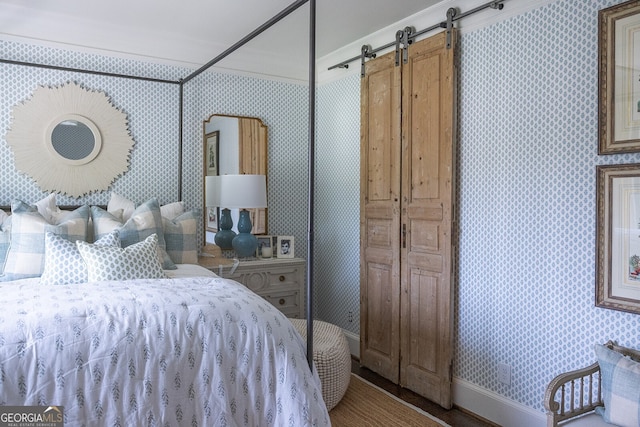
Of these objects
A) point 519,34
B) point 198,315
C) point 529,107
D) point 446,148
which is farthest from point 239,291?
point 519,34

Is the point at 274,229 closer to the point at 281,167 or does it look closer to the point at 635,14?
the point at 281,167

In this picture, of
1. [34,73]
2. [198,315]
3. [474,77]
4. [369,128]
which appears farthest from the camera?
[369,128]

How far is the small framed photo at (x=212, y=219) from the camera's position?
4008mm

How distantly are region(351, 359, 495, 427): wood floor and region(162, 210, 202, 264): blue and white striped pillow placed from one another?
1.52 meters

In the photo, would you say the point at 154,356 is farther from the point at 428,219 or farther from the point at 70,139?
the point at 70,139

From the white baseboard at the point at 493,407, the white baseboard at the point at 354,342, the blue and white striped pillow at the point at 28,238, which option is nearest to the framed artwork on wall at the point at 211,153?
the blue and white striped pillow at the point at 28,238

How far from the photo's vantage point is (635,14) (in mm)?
2223

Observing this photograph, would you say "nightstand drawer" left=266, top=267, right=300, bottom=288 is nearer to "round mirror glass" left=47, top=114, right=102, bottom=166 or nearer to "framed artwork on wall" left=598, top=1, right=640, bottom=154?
"round mirror glass" left=47, top=114, right=102, bottom=166

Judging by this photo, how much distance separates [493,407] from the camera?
2904 millimetres

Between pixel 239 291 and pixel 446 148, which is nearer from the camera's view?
pixel 239 291

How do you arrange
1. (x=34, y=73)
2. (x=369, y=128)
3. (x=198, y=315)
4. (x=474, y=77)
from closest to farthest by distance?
1. (x=198, y=315)
2. (x=474, y=77)
3. (x=34, y=73)
4. (x=369, y=128)

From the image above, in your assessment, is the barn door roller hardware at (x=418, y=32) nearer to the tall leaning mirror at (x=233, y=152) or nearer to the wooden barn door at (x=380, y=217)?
the wooden barn door at (x=380, y=217)

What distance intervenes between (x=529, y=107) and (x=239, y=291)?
183 cm

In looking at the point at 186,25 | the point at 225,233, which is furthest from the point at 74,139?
the point at 225,233
